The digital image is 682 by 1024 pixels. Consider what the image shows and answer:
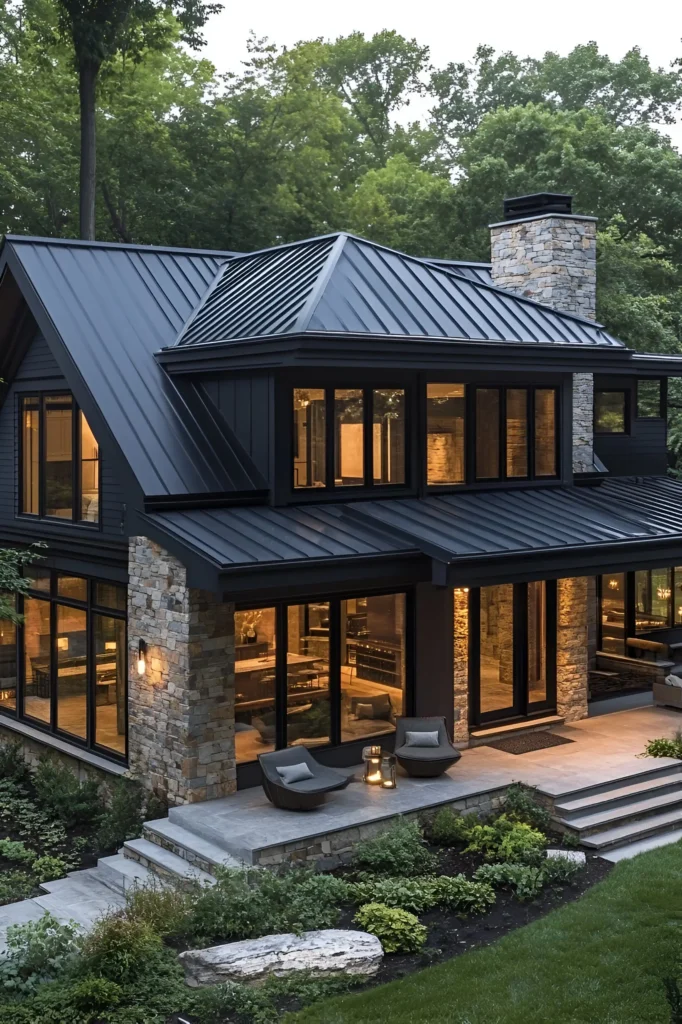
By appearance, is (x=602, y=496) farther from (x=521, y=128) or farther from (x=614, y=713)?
(x=521, y=128)

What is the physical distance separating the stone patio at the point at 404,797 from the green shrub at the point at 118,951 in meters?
2.03

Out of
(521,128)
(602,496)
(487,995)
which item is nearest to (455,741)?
(602,496)

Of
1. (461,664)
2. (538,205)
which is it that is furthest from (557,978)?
(538,205)

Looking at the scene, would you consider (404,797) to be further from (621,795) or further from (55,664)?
(55,664)

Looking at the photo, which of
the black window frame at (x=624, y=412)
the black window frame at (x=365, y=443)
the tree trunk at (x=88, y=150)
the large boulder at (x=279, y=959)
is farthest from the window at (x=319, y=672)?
the tree trunk at (x=88, y=150)

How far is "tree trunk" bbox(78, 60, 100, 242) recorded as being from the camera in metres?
26.4

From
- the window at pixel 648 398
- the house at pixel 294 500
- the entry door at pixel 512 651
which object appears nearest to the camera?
the house at pixel 294 500

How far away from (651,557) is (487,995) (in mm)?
8208

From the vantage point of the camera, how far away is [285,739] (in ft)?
45.6

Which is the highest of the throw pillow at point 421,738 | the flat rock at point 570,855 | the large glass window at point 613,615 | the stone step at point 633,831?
the large glass window at point 613,615

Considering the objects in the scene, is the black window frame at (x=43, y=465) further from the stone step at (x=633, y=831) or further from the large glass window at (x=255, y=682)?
the stone step at (x=633, y=831)

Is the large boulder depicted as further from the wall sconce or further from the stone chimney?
the stone chimney

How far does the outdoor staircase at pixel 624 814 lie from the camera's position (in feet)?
41.3

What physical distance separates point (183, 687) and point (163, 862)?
2.03 meters
